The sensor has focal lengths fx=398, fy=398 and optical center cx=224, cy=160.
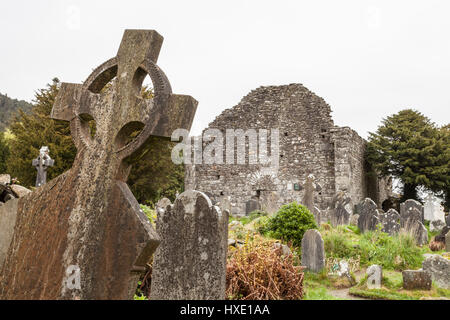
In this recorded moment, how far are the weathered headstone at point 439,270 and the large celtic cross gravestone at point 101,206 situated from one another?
618 cm

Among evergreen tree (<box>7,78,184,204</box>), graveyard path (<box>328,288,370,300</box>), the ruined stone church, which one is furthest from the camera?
evergreen tree (<box>7,78,184,204</box>)

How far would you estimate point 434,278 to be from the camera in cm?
684

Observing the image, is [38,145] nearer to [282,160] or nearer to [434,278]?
[282,160]

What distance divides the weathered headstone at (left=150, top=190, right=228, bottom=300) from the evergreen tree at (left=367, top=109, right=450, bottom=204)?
18.4 m

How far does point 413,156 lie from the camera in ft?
69.5

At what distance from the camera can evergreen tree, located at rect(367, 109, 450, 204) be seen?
68.2 feet

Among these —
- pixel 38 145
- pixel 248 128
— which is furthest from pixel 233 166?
pixel 38 145

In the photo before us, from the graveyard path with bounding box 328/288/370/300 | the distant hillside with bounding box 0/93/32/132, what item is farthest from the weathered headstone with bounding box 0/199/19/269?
the distant hillside with bounding box 0/93/32/132

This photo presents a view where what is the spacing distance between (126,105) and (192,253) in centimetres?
202

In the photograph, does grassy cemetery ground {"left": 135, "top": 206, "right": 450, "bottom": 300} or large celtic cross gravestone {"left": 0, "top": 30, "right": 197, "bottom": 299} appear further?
grassy cemetery ground {"left": 135, "top": 206, "right": 450, "bottom": 300}

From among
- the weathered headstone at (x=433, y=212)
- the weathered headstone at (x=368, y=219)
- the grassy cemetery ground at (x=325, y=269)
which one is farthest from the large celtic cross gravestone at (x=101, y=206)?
the weathered headstone at (x=433, y=212)

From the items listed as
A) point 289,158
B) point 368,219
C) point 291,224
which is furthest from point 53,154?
point 368,219

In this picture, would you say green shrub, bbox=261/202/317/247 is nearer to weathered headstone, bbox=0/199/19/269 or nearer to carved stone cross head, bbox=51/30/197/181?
weathered headstone, bbox=0/199/19/269

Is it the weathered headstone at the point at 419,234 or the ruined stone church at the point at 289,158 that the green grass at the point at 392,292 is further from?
the ruined stone church at the point at 289,158
